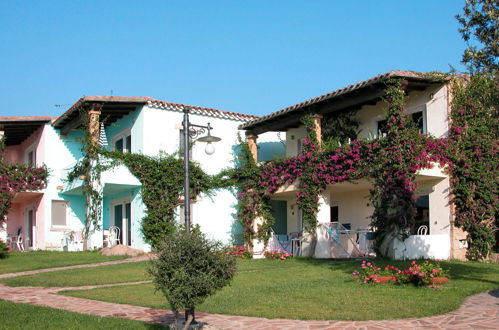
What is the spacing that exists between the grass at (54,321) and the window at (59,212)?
16.3 metres

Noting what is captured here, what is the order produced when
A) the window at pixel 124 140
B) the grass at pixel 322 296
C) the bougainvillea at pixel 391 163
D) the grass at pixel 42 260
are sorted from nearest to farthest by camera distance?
the grass at pixel 322 296, the bougainvillea at pixel 391 163, the grass at pixel 42 260, the window at pixel 124 140

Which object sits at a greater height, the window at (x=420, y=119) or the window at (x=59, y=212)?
the window at (x=420, y=119)

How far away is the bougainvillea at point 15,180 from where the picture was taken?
76.8ft

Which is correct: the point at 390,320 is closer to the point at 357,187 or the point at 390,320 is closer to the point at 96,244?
the point at 357,187

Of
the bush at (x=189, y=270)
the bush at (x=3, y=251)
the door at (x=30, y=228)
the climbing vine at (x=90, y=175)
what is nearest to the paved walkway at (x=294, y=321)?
the bush at (x=189, y=270)

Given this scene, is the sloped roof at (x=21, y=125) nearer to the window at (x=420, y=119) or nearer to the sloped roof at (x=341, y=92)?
the sloped roof at (x=341, y=92)

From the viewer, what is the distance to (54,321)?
8195mm

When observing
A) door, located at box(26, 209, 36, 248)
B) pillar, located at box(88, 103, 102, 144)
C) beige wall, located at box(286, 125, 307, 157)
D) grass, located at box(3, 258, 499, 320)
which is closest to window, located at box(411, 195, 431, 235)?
grass, located at box(3, 258, 499, 320)

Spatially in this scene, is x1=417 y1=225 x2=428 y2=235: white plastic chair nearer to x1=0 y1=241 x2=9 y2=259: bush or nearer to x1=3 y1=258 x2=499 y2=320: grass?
x1=3 y1=258 x2=499 y2=320: grass

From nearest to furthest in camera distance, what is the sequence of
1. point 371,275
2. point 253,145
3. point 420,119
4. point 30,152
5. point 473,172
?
point 371,275
point 473,172
point 420,119
point 253,145
point 30,152

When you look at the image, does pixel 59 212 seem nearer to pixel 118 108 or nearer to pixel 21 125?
pixel 21 125

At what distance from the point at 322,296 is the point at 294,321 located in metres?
1.81

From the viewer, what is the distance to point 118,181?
2047 cm

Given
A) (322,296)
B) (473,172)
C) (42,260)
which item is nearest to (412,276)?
(322,296)
